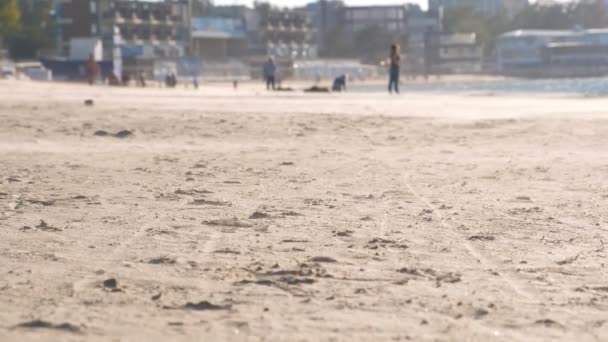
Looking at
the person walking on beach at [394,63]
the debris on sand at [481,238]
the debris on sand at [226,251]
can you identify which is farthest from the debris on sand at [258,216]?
the person walking on beach at [394,63]

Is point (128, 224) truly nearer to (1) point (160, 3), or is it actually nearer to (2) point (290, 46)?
(1) point (160, 3)

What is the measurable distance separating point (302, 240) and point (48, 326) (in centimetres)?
210

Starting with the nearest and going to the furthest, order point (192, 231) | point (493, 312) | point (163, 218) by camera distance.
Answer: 1. point (493, 312)
2. point (192, 231)
3. point (163, 218)

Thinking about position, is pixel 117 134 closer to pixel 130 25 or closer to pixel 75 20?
pixel 75 20

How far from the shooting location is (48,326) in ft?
12.8

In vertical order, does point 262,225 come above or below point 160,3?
below

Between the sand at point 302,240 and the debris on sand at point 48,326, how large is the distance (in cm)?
2

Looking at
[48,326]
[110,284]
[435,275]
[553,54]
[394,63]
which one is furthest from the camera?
[553,54]

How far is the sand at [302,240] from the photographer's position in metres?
4.03

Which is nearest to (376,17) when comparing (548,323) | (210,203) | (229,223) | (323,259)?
(210,203)

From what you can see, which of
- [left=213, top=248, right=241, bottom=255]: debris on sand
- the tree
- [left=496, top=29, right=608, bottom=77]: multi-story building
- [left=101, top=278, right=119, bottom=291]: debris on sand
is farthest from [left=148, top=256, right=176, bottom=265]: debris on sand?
[left=496, top=29, right=608, bottom=77]: multi-story building

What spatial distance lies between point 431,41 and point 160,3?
1472 inches

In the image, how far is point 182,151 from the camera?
37.9ft

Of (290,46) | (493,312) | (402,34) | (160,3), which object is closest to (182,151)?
(493,312)
